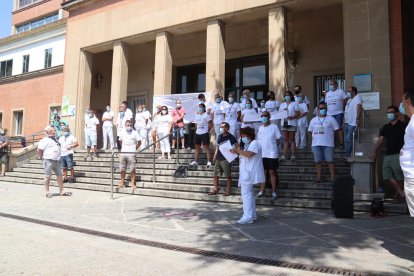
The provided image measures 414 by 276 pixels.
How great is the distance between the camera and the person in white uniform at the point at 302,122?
1085cm

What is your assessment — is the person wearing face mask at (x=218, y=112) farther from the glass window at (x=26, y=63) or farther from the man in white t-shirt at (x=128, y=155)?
the glass window at (x=26, y=63)

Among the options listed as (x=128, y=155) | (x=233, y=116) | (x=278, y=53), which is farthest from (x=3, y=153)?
(x=278, y=53)

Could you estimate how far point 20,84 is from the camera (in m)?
23.9

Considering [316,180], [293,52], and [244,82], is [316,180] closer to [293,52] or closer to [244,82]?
[293,52]

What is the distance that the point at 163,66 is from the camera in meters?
16.0

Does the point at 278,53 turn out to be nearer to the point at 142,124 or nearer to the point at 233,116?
the point at 233,116

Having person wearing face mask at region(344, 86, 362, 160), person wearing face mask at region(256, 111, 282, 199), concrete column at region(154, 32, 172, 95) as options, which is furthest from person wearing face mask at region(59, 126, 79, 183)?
person wearing face mask at region(344, 86, 362, 160)

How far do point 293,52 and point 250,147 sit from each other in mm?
9906

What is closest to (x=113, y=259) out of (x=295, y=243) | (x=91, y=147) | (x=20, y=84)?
(x=295, y=243)

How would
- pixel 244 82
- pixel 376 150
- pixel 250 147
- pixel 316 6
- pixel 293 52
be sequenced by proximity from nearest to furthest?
1. pixel 250 147
2. pixel 376 150
3. pixel 316 6
4. pixel 293 52
5. pixel 244 82

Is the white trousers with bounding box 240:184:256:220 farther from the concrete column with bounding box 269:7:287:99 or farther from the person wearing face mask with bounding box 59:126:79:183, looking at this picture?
the person wearing face mask with bounding box 59:126:79:183

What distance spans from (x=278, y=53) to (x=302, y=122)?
3.18m

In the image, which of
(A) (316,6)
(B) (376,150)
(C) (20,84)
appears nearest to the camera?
(B) (376,150)

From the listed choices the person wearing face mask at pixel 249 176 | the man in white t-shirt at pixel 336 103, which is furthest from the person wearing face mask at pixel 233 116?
the person wearing face mask at pixel 249 176
